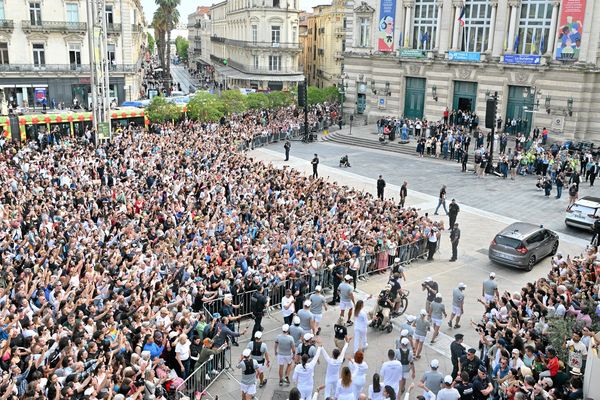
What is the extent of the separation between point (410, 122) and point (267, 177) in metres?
22.8

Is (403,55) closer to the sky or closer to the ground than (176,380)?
closer to the sky

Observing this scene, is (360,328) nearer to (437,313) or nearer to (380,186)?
(437,313)

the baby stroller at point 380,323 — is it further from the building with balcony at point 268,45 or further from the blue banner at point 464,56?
the building with balcony at point 268,45

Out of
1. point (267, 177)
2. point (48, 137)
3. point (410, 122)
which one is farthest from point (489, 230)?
point (48, 137)

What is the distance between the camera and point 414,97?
162 feet

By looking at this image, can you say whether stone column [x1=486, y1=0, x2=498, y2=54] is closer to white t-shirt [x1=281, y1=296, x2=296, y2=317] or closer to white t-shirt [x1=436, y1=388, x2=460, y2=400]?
white t-shirt [x1=281, y1=296, x2=296, y2=317]

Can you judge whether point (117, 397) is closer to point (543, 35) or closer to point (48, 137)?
point (48, 137)

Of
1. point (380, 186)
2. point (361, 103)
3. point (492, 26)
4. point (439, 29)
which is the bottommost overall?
point (380, 186)

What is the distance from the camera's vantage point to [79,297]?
13.2 metres

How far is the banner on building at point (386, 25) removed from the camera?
48844 millimetres

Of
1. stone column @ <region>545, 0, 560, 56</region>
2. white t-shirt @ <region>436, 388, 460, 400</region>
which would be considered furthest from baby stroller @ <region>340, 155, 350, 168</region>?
white t-shirt @ <region>436, 388, 460, 400</region>

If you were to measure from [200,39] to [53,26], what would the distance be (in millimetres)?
105190

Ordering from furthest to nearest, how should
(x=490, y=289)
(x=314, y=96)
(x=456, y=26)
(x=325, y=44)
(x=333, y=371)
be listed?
1. (x=325, y=44)
2. (x=314, y=96)
3. (x=456, y=26)
4. (x=490, y=289)
5. (x=333, y=371)

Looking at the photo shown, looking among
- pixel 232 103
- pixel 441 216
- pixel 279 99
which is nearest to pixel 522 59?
pixel 441 216
